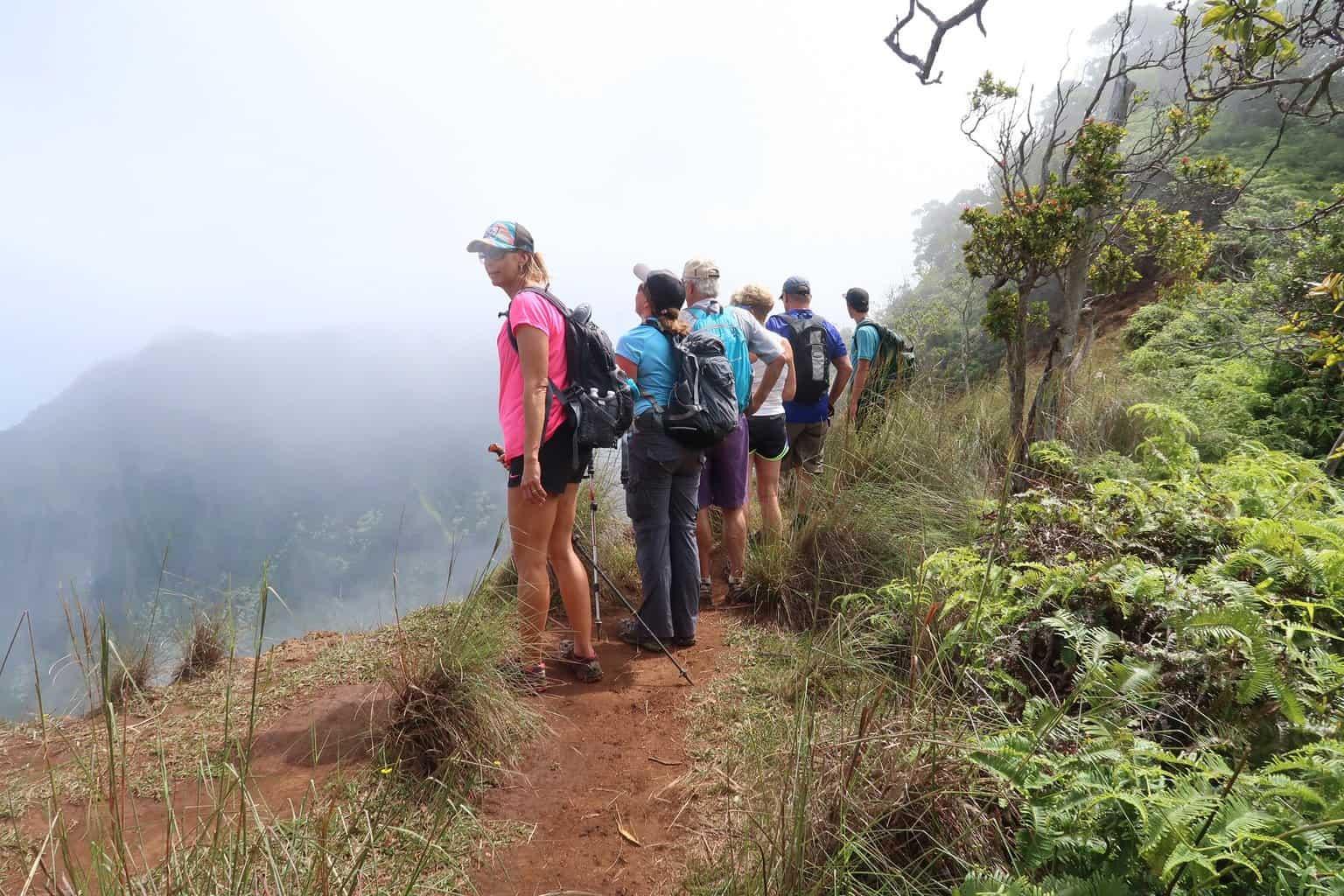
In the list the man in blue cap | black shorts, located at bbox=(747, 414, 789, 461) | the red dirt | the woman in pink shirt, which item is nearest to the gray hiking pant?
the red dirt

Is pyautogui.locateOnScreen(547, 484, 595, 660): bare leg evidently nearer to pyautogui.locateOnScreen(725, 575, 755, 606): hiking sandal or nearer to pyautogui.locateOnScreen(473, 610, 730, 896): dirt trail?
pyautogui.locateOnScreen(473, 610, 730, 896): dirt trail

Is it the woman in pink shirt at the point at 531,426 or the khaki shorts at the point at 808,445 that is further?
the khaki shorts at the point at 808,445

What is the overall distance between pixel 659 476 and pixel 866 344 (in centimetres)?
322

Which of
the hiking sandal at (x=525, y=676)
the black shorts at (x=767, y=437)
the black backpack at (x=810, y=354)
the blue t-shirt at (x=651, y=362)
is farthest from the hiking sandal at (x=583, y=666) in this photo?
the black backpack at (x=810, y=354)

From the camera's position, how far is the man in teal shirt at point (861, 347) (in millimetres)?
5797

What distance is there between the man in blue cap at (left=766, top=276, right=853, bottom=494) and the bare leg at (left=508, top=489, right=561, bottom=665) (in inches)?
92.3

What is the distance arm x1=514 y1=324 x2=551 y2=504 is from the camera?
2.81m

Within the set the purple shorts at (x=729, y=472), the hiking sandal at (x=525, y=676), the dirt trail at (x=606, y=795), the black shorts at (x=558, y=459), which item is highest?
the black shorts at (x=558, y=459)

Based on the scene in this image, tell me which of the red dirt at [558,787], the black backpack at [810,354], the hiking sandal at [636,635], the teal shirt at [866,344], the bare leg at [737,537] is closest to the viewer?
the red dirt at [558,787]

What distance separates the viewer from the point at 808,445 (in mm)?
5156

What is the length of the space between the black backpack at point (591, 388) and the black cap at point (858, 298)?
3.79 m

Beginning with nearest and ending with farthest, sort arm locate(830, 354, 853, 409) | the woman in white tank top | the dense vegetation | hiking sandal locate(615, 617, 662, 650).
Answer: the dense vegetation < hiking sandal locate(615, 617, 662, 650) < the woman in white tank top < arm locate(830, 354, 853, 409)

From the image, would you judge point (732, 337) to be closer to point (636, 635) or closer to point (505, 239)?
point (505, 239)

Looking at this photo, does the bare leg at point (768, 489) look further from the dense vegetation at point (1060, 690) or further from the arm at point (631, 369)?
the arm at point (631, 369)
